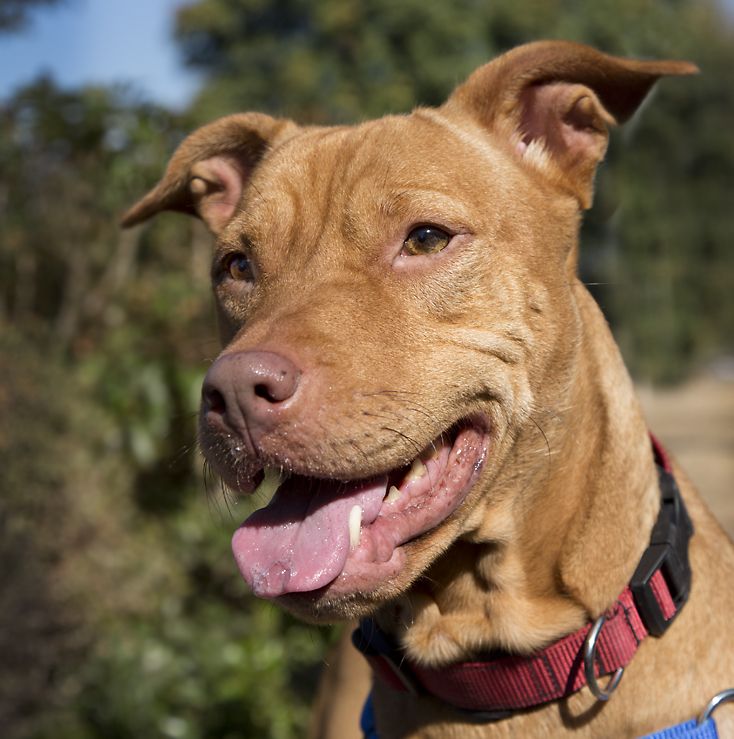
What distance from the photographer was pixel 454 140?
3.15m

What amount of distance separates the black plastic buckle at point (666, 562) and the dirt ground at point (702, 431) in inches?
259

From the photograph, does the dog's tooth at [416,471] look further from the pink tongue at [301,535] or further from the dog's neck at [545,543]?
the dog's neck at [545,543]

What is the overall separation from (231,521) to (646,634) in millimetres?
4030

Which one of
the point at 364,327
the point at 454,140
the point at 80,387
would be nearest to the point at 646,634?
the point at 364,327

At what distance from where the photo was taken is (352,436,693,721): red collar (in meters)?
2.70

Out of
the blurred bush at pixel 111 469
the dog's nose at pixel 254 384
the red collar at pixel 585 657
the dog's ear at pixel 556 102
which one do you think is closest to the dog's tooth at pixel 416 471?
the dog's nose at pixel 254 384

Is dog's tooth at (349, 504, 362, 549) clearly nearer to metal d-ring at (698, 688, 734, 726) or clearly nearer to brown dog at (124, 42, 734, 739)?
brown dog at (124, 42, 734, 739)

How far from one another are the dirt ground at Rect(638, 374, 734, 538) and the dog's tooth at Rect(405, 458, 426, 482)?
7133 millimetres

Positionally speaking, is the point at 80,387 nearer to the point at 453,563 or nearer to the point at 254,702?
the point at 254,702

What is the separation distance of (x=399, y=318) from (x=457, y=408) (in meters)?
0.30

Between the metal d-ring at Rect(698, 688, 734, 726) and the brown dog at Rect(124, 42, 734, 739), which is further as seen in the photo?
the metal d-ring at Rect(698, 688, 734, 726)

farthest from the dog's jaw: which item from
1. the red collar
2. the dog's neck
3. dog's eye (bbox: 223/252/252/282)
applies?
Result: dog's eye (bbox: 223/252/252/282)

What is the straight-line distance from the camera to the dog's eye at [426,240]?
9.45 feet

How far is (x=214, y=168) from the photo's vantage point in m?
4.11
